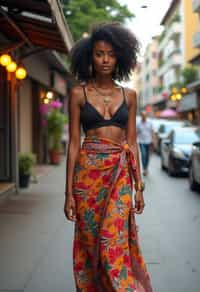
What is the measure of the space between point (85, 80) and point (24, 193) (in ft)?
25.9

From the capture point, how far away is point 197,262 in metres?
6.00

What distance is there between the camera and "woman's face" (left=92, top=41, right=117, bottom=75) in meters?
4.10

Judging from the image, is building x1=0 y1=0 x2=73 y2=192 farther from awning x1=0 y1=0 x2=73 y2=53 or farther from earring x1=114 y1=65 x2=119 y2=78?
earring x1=114 y1=65 x2=119 y2=78

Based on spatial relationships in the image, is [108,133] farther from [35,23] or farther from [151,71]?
[151,71]

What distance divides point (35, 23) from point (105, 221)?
21.5 ft

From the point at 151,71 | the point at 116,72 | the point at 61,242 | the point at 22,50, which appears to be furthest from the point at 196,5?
the point at 151,71

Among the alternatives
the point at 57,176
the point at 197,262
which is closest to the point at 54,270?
the point at 197,262

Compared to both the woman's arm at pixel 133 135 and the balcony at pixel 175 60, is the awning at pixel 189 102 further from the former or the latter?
the woman's arm at pixel 133 135

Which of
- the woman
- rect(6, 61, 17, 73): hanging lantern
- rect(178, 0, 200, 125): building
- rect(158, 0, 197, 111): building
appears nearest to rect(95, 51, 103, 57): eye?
the woman

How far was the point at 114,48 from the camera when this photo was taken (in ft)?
13.5

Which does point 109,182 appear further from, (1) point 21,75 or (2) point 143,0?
(1) point 21,75

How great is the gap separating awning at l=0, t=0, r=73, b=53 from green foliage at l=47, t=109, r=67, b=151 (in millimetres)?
7247

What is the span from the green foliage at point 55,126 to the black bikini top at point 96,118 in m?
15.4

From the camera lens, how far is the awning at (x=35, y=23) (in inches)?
322
